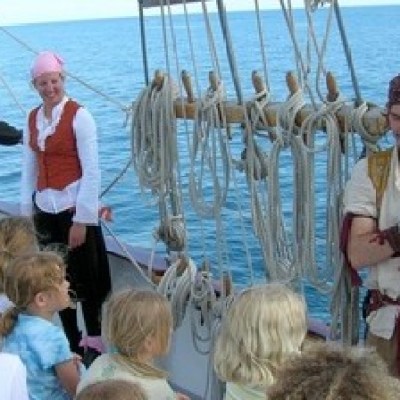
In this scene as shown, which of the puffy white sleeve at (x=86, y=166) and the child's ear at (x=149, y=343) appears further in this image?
the puffy white sleeve at (x=86, y=166)

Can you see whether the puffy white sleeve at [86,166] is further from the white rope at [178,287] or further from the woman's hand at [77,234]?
the white rope at [178,287]

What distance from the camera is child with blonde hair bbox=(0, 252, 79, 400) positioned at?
2188 mm

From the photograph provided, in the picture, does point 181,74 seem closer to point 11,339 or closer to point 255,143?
point 255,143

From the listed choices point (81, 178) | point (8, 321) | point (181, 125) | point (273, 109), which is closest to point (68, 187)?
point (81, 178)

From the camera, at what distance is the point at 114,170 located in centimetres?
1166

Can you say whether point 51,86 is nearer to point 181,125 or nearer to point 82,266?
point 82,266

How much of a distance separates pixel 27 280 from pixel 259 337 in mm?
675

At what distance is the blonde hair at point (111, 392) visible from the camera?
147cm

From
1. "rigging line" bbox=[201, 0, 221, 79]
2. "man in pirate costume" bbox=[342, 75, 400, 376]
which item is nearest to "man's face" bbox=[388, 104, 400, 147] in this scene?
"man in pirate costume" bbox=[342, 75, 400, 376]

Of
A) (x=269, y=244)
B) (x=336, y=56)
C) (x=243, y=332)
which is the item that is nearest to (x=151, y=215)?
(x=269, y=244)

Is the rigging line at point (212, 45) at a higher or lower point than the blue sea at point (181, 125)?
higher

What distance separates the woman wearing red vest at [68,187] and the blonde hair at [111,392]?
5.14 feet

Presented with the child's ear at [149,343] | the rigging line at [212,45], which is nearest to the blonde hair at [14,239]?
the child's ear at [149,343]

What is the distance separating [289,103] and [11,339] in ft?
3.22
